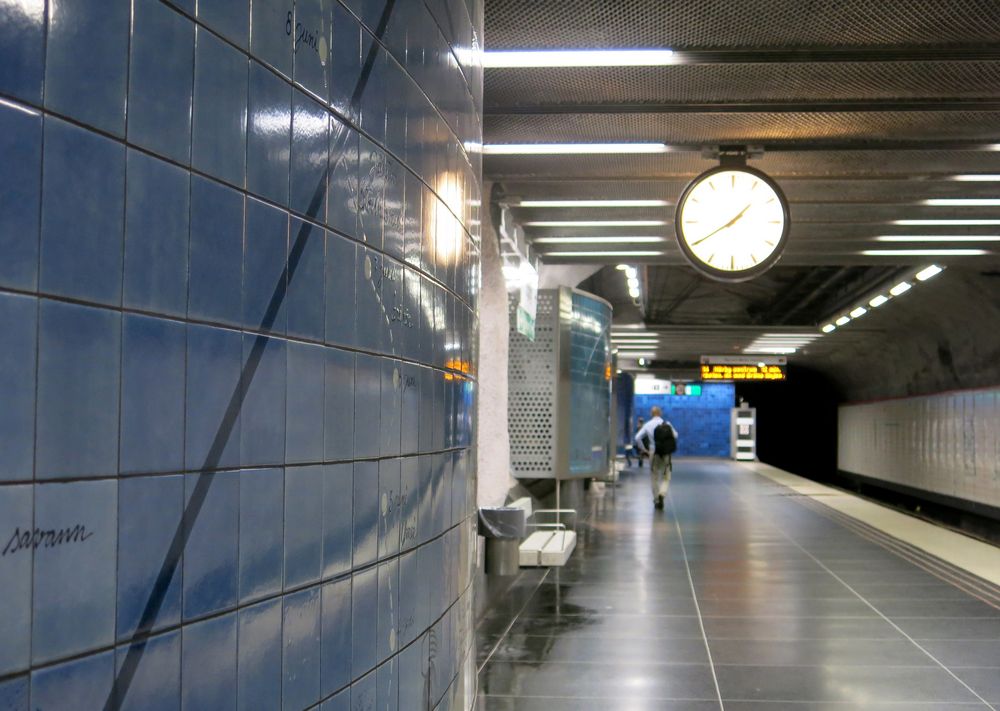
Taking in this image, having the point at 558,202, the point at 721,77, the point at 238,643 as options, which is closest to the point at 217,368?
the point at 238,643

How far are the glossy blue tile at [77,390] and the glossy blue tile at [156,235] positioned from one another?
0.27ft

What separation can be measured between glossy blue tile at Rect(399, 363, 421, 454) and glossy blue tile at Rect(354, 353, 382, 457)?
19 centimetres

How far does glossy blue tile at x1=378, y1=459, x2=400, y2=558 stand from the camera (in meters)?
2.63

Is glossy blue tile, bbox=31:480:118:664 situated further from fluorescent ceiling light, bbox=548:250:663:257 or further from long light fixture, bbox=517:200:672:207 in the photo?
fluorescent ceiling light, bbox=548:250:663:257

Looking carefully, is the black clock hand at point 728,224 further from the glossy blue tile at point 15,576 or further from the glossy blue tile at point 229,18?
the glossy blue tile at point 15,576

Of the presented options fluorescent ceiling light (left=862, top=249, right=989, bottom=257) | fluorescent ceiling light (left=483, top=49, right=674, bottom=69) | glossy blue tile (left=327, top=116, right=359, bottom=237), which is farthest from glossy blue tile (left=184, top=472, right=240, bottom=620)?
fluorescent ceiling light (left=862, top=249, right=989, bottom=257)

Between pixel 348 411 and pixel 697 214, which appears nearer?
pixel 348 411

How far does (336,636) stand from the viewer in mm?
2344

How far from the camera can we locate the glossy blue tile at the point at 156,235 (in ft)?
5.15

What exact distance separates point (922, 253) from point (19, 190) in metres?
11.0

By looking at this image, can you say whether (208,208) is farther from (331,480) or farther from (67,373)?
(331,480)

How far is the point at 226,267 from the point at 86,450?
1.55 feet

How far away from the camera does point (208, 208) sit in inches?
69.9

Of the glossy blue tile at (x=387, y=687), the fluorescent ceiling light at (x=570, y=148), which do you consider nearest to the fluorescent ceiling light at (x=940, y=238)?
the fluorescent ceiling light at (x=570, y=148)
